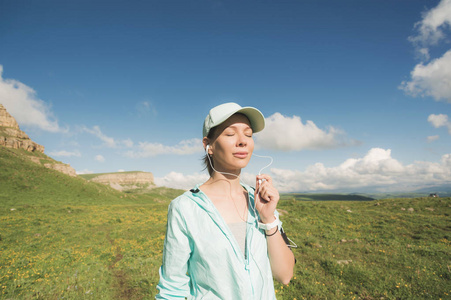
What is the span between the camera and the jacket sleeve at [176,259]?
2088 millimetres

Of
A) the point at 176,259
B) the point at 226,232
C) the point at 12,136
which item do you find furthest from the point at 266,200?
the point at 12,136

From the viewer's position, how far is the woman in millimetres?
2066

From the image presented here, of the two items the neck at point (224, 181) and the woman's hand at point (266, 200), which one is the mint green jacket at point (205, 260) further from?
the neck at point (224, 181)

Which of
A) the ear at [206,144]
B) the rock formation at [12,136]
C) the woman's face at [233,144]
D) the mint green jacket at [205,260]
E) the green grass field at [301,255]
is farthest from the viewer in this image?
the rock formation at [12,136]

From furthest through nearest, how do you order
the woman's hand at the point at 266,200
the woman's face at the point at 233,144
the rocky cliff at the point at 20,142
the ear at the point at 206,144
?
the rocky cliff at the point at 20,142 → the ear at the point at 206,144 → the woman's face at the point at 233,144 → the woman's hand at the point at 266,200

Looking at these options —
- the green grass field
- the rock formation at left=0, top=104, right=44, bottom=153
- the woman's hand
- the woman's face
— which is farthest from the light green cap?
the rock formation at left=0, top=104, right=44, bottom=153

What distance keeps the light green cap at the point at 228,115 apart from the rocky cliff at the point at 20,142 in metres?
114

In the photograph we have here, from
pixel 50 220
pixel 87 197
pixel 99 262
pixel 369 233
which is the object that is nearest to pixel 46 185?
pixel 87 197

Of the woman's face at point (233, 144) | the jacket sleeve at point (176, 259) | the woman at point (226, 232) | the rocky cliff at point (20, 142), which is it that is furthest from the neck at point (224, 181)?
the rocky cliff at point (20, 142)

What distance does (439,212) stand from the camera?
18.6 meters

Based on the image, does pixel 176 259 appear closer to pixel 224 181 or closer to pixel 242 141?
pixel 224 181

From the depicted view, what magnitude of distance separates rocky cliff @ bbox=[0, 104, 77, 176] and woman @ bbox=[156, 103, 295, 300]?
373 ft

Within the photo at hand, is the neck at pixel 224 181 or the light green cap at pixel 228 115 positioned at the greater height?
the light green cap at pixel 228 115

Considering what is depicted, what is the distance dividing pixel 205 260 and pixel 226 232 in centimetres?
33
